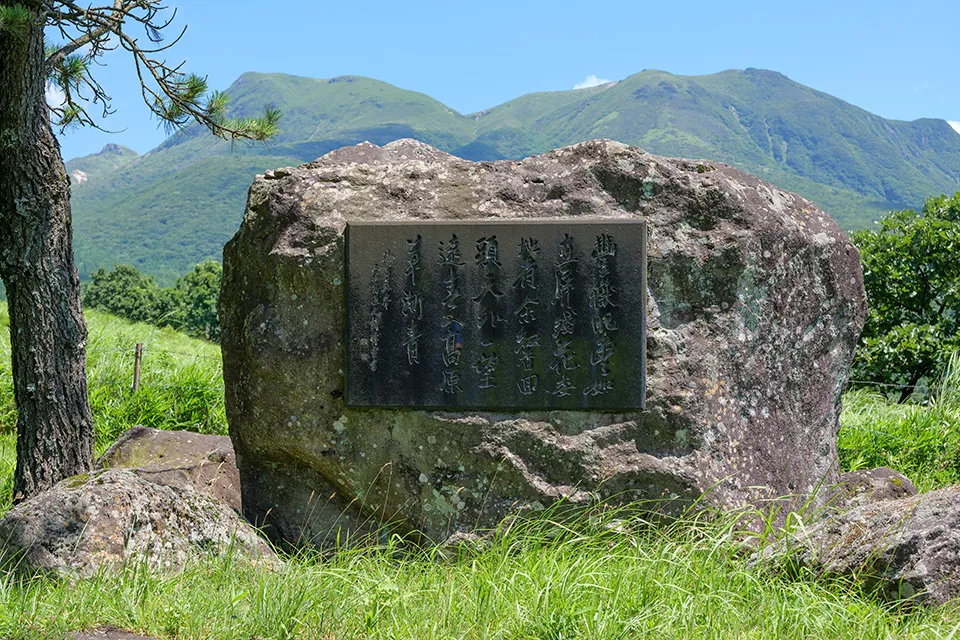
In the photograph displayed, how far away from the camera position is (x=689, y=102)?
6747 inches

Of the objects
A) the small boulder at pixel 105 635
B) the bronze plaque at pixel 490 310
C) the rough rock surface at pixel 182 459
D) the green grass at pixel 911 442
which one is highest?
the bronze plaque at pixel 490 310

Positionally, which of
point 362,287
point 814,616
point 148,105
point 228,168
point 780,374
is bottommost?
point 814,616

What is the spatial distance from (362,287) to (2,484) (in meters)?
3.36

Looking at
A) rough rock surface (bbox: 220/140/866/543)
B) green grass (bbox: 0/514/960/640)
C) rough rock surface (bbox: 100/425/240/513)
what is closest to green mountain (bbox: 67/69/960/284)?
rough rock surface (bbox: 100/425/240/513)

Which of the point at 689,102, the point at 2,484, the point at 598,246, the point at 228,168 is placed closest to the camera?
the point at 598,246

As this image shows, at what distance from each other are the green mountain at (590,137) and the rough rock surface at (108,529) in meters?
87.9

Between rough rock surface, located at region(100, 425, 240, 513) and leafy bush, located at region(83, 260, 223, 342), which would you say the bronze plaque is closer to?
rough rock surface, located at region(100, 425, 240, 513)

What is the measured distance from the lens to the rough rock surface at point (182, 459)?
15.4ft

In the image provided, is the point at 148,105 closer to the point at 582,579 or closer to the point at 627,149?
the point at 627,149

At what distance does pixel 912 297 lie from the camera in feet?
29.9

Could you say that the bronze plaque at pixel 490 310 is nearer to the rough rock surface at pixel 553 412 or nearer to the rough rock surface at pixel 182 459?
the rough rock surface at pixel 553 412

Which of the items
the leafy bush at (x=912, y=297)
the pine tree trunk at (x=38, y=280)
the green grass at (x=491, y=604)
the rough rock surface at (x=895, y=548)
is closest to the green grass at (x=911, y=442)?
the leafy bush at (x=912, y=297)

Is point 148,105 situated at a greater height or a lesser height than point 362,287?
greater

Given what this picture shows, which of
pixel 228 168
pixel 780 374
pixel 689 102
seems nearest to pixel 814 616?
pixel 780 374
